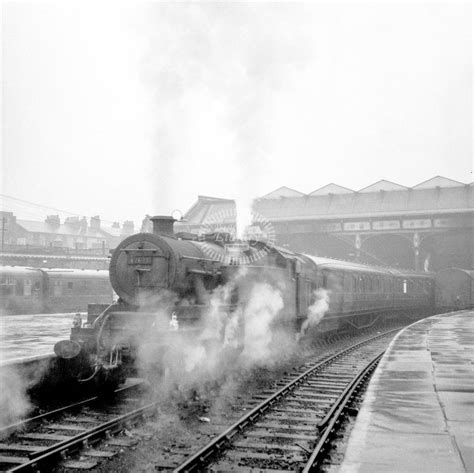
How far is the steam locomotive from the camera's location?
8438 mm

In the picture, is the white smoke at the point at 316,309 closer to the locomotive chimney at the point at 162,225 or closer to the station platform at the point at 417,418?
the station platform at the point at 417,418

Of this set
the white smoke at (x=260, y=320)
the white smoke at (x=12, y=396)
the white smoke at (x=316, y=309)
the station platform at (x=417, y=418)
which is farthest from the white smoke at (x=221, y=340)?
the station platform at (x=417, y=418)

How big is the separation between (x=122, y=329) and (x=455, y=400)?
200 inches

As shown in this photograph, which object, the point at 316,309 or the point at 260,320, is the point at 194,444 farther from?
the point at 316,309

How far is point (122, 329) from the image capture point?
8.52 metres

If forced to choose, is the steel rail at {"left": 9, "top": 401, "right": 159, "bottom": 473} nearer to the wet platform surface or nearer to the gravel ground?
A: the gravel ground

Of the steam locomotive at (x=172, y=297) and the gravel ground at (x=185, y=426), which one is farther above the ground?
the steam locomotive at (x=172, y=297)

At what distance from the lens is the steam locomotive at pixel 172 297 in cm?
844

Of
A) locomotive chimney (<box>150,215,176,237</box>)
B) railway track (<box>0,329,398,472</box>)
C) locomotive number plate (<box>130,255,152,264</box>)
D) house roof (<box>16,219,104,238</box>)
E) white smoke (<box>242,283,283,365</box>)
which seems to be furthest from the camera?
house roof (<box>16,219,104,238</box>)

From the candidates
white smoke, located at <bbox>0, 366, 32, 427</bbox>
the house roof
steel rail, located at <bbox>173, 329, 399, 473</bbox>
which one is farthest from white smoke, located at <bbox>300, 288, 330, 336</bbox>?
the house roof

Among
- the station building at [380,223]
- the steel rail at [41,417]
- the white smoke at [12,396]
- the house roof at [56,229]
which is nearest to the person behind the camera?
the steel rail at [41,417]

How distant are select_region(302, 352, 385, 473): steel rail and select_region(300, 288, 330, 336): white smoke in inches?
163

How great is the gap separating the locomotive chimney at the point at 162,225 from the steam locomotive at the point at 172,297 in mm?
18

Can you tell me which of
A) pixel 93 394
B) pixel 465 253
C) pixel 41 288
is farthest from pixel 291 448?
pixel 465 253
